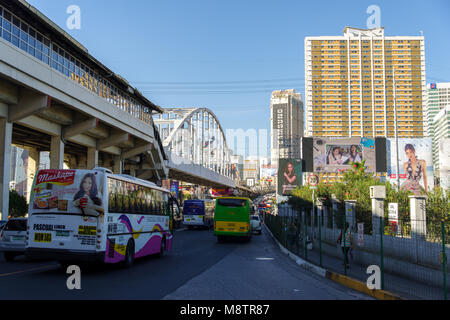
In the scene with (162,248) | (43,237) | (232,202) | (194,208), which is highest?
(232,202)

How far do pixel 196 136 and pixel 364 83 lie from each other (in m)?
78.7

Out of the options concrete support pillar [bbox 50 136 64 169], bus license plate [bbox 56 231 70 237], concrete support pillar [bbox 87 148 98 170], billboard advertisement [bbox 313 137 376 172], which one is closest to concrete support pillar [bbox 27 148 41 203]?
concrete support pillar [bbox 87 148 98 170]

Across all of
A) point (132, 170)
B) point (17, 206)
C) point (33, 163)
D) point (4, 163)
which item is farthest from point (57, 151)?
point (132, 170)

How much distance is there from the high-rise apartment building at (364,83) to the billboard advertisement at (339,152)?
83346 mm

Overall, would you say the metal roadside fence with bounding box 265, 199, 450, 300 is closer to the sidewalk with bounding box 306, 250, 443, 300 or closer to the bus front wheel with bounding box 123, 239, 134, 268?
the sidewalk with bounding box 306, 250, 443, 300

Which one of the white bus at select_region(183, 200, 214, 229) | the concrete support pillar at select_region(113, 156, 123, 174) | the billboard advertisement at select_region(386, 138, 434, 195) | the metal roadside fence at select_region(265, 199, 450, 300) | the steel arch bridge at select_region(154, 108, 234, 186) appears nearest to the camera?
the metal roadside fence at select_region(265, 199, 450, 300)

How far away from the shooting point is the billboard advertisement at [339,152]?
2296 inches

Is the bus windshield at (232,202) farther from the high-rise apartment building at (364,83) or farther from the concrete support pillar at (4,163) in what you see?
the high-rise apartment building at (364,83)

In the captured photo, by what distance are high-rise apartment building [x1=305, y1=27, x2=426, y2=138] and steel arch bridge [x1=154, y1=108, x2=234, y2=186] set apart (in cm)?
4859

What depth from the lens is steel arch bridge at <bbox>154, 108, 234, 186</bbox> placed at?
75.1 meters

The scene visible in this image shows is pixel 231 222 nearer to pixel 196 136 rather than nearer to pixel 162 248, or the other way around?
pixel 162 248

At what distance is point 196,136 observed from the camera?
87125mm

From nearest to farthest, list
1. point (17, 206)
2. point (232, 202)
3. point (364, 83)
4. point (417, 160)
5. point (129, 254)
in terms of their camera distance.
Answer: point (129, 254), point (232, 202), point (17, 206), point (417, 160), point (364, 83)
